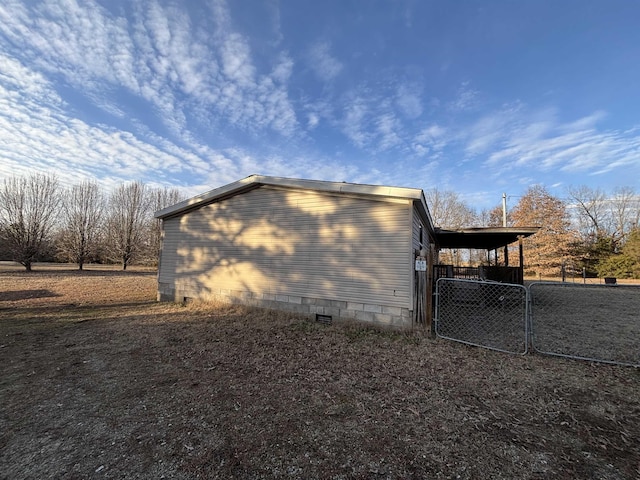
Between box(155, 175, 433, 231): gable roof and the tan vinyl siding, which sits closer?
box(155, 175, 433, 231): gable roof

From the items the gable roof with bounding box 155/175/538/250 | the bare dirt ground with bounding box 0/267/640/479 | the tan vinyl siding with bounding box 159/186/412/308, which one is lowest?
the bare dirt ground with bounding box 0/267/640/479

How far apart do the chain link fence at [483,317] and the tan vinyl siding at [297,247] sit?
1.30 m

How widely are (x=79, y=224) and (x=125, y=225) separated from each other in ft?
9.36

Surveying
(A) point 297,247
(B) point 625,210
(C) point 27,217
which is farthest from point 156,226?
(B) point 625,210

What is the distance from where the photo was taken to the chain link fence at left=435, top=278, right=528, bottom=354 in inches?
208

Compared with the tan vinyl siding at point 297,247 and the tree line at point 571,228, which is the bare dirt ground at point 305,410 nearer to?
the tan vinyl siding at point 297,247

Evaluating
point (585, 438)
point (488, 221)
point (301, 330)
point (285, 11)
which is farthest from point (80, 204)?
point (488, 221)

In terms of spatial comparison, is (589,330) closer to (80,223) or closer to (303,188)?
(303,188)

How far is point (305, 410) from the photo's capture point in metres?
2.97

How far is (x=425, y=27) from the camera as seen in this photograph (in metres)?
8.17

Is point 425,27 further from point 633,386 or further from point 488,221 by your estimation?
point 488,221

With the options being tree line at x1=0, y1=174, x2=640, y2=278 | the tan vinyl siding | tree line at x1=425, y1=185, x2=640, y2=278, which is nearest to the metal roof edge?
the tan vinyl siding

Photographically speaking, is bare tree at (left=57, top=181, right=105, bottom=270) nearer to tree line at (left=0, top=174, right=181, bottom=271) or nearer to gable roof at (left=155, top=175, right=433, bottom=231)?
tree line at (left=0, top=174, right=181, bottom=271)

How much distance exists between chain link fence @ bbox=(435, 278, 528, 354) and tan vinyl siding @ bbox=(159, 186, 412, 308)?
1.30 m
